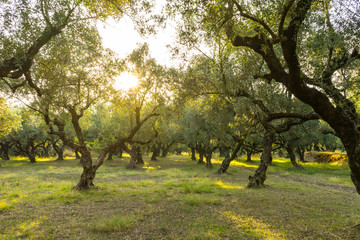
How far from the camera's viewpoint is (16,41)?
9477 millimetres

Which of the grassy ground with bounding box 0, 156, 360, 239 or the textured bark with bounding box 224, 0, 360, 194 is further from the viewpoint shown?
the textured bark with bounding box 224, 0, 360, 194

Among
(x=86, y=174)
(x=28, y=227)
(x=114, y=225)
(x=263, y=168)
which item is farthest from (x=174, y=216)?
(x=263, y=168)

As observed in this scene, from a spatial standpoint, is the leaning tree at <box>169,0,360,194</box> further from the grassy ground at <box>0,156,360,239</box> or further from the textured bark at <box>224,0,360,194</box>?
the grassy ground at <box>0,156,360,239</box>

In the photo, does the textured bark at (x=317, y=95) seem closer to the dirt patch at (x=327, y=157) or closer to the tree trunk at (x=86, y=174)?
the tree trunk at (x=86, y=174)

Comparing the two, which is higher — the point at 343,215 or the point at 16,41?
the point at 16,41

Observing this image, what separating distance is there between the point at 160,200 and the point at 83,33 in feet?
36.2

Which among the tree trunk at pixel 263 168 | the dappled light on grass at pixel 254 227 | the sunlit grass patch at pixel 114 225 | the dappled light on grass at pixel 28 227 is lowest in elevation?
the dappled light on grass at pixel 28 227

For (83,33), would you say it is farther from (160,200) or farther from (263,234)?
(263,234)

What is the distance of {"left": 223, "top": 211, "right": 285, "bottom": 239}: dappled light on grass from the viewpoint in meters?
7.19

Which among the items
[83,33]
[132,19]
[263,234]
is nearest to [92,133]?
[83,33]

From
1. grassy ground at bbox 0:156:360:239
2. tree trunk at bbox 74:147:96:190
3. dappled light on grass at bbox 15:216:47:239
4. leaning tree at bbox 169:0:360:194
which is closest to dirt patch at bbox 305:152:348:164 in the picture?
grassy ground at bbox 0:156:360:239

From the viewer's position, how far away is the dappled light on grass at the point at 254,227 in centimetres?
719

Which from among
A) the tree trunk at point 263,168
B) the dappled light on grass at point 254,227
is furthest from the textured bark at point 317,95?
the tree trunk at point 263,168

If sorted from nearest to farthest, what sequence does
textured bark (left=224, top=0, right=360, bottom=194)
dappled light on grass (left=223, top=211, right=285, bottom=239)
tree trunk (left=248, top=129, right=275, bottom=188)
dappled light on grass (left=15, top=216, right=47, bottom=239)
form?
dappled light on grass (left=223, top=211, right=285, bottom=239) → dappled light on grass (left=15, top=216, right=47, bottom=239) → textured bark (left=224, top=0, right=360, bottom=194) → tree trunk (left=248, top=129, right=275, bottom=188)
